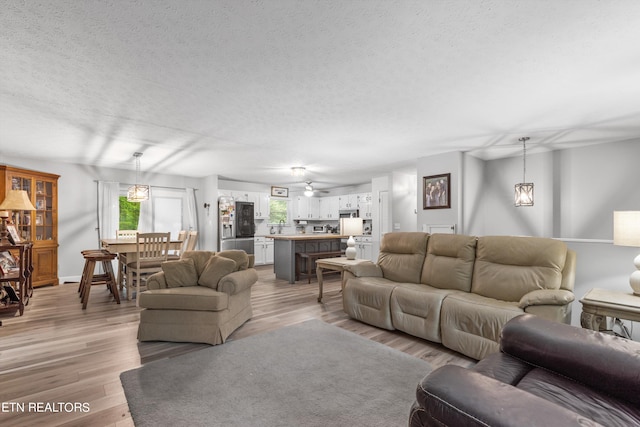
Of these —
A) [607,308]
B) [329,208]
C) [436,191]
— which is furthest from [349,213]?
[607,308]

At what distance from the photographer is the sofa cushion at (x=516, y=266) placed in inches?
110

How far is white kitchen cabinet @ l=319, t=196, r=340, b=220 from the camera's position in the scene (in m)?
9.36

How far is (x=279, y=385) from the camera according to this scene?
7.40ft

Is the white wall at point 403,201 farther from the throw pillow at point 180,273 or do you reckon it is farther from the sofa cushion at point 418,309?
the throw pillow at point 180,273

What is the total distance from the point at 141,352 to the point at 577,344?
327 cm

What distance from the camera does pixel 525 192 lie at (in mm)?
4516

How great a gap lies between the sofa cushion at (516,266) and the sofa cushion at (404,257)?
0.66 m

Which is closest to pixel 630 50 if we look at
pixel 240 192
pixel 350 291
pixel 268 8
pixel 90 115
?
pixel 268 8

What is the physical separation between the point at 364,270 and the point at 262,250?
17.1 feet

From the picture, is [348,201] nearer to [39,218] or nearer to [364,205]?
[364,205]

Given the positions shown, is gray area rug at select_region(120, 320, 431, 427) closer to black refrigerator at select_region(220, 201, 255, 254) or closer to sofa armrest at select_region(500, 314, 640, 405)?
sofa armrest at select_region(500, 314, 640, 405)

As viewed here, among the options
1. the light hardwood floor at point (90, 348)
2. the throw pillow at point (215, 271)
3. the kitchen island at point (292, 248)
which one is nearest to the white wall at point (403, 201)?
the kitchen island at point (292, 248)

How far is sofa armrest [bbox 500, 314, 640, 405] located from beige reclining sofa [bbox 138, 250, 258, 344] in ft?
8.03

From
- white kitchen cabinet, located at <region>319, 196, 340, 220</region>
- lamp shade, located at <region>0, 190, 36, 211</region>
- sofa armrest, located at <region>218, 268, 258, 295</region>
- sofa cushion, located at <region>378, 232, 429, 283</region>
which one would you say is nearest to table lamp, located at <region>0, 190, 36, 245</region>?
lamp shade, located at <region>0, 190, 36, 211</region>
